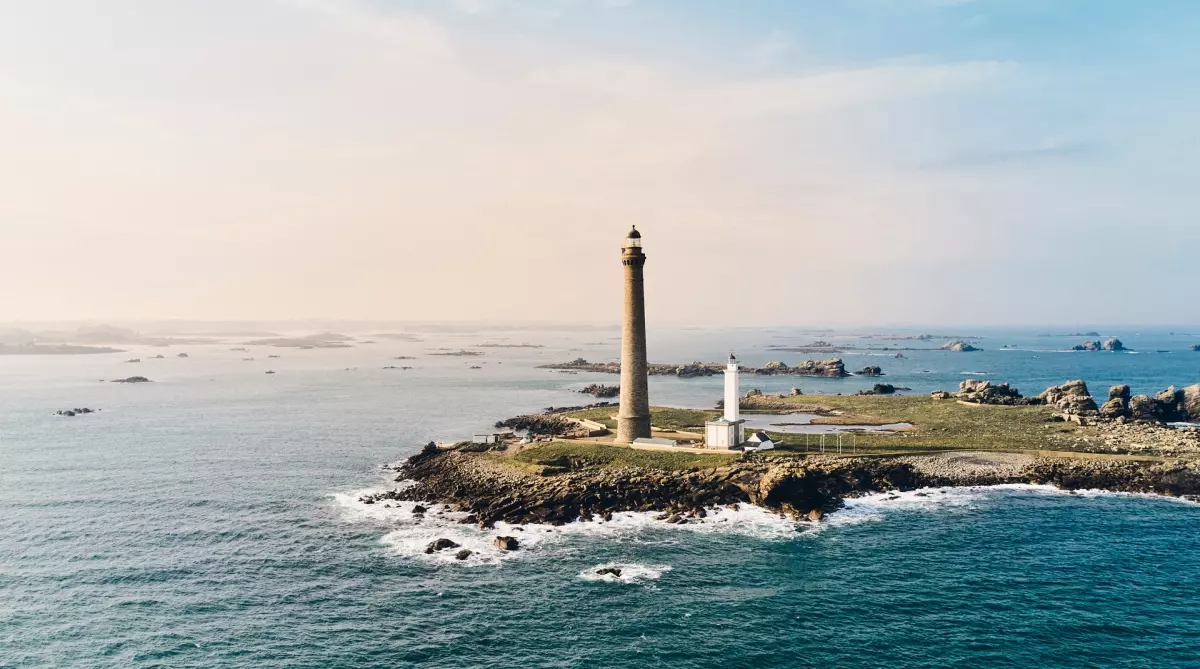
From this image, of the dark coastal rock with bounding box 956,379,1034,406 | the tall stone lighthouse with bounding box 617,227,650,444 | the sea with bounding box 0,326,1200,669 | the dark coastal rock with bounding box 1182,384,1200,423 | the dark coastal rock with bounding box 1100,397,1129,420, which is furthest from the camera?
the dark coastal rock with bounding box 956,379,1034,406

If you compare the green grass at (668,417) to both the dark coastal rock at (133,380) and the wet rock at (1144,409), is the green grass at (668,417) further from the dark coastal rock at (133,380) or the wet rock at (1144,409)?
the dark coastal rock at (133,380)

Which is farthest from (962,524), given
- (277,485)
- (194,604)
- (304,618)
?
(277,485)

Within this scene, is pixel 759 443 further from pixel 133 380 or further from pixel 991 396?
pixel 133 380

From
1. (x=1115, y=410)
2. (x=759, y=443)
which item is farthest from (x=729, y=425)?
(x=1115, y=410)

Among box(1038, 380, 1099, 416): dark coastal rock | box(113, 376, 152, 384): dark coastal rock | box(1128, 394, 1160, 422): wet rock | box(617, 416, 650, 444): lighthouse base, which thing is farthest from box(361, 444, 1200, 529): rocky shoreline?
box(113, 376, 152, 384): dark coastal rock

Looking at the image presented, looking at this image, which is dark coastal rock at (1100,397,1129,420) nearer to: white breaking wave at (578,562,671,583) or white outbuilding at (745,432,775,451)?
white outbuilding at (745,432,775,451)

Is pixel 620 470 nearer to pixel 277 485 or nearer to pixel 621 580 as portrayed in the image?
pixel 621 580
